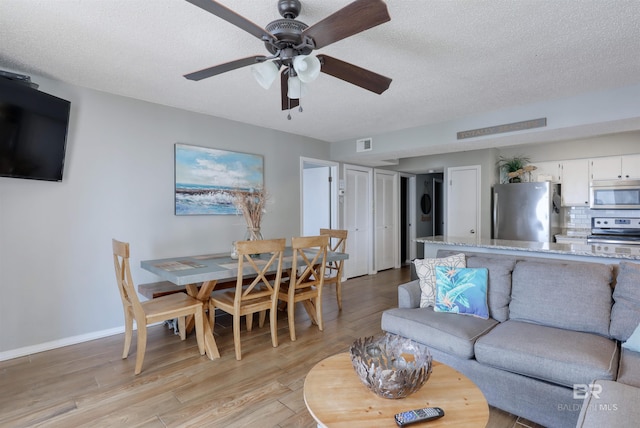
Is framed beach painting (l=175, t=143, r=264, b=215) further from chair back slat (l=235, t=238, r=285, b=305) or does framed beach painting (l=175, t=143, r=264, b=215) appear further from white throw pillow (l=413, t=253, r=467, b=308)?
white throw pillow (l=413, t=253, r=467, b=308)

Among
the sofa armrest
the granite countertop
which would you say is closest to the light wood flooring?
the sofa armrest

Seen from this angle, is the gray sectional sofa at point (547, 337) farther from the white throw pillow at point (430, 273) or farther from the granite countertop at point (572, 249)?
the granite countertop at point (572, 249)

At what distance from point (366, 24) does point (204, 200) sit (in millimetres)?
2918

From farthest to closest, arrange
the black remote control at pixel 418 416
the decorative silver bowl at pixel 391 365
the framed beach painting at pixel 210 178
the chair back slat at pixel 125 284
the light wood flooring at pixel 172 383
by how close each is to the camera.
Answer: the framed beach painting at pixel 210 178
the chair back slat at pixel 125 284
the light wood flooring at pixel 172 383
the decorative silver bowl at pixel 391 365
the black remote control at pixel 418 416

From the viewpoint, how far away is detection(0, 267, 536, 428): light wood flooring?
6.38ft

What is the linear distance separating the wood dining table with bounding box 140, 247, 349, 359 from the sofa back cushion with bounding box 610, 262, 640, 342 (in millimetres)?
2454

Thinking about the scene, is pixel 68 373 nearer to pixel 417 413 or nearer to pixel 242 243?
pixel 242 243

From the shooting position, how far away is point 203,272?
2.65m

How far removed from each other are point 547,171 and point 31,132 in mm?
6619

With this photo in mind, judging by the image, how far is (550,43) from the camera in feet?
7.13

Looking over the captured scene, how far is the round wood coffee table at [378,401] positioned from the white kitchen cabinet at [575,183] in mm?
4869

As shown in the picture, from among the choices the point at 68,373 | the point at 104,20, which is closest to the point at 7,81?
the point at 104,20

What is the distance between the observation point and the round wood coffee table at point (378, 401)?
123 centimetres

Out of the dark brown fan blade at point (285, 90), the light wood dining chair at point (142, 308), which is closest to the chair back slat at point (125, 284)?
the light wood dining chair at point (142, 308)
